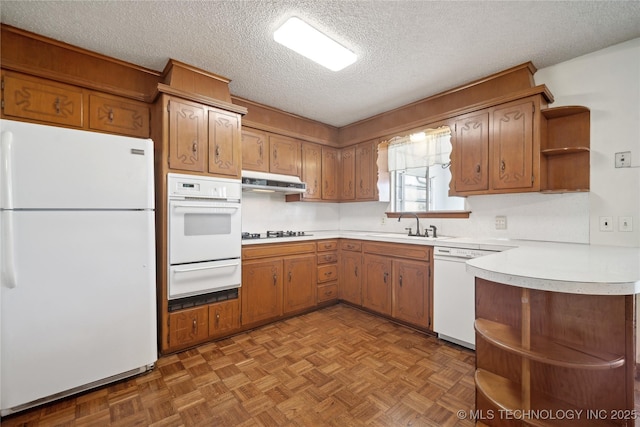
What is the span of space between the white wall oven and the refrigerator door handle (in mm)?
878

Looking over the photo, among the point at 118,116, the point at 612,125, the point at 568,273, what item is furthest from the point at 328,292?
the point at 612,125

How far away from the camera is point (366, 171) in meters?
3.79

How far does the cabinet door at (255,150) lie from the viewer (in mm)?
3170

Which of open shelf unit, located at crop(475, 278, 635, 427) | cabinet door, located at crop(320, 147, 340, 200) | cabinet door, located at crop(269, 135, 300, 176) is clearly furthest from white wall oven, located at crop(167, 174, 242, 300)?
open shelf unit, located at crop(475, 278, 635, 427)

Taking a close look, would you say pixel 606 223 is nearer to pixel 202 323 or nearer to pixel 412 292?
pixel 412 292

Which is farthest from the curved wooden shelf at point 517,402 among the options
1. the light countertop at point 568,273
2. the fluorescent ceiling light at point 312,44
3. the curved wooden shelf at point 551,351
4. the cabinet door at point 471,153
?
the fluorescent ceiling light at point 312,44

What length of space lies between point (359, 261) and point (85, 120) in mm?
3066

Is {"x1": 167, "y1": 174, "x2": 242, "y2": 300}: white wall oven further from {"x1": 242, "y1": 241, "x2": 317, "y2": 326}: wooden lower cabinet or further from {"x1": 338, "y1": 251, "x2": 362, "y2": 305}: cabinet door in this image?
{"x1": 338, "y1": 251, "x2": 362, "y2": 305}: cabinet door

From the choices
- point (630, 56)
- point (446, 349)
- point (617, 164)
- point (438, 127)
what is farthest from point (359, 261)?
point (630, 56)

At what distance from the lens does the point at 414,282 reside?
9.12 feet

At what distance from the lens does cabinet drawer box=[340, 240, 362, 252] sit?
11.1 feet

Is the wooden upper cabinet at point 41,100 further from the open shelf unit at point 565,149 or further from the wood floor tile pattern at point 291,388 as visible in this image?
the open shelf unit at point 565,149

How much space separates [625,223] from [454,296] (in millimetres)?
1380

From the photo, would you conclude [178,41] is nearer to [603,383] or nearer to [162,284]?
[162,284]
